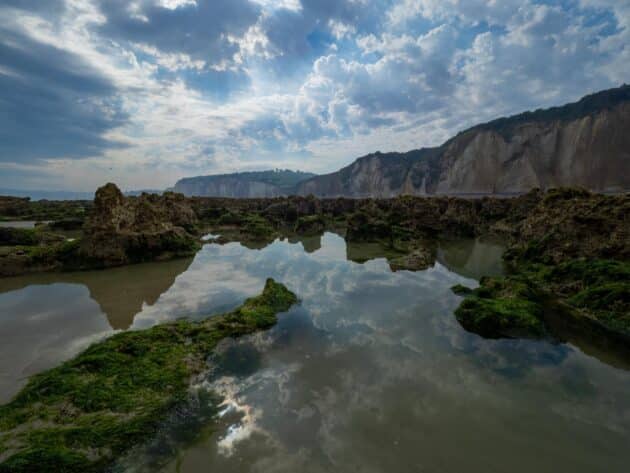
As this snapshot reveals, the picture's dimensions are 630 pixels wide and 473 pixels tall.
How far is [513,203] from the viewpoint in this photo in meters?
38.8

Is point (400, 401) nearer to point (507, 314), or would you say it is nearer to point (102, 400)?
point (507, 314)

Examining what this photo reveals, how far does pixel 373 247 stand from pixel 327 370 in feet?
61.8

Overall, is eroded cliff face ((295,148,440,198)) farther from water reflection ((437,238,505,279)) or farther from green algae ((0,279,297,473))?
green algae ((0,279,297,473))

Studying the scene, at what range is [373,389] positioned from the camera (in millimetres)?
6750

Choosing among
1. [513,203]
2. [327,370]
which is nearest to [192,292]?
[327,370]

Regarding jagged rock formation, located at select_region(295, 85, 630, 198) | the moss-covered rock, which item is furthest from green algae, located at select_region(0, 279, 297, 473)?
jagged rock formation, located at select_region(295, 85, 630, 198)

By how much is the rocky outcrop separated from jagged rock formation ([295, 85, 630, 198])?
91.7m

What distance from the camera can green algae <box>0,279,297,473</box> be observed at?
4.79 meters

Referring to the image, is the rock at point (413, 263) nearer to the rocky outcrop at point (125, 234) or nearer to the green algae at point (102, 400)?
the green algae at point (102, 400)

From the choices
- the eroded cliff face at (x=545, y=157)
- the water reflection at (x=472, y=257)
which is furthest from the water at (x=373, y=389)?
the eroded cliff face at (x=545, y=157)

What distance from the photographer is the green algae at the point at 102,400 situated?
15.7 feet

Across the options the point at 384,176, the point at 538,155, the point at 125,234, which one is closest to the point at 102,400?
the point at 125,234

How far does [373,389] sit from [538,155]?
9902 cm

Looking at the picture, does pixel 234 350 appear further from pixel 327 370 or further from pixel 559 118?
pixel 559 118
